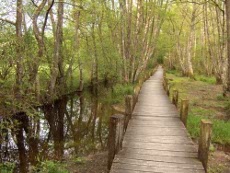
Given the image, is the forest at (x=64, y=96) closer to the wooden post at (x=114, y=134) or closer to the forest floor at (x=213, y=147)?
the forest floor at (x=213, y=147)

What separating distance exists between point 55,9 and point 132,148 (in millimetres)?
15252

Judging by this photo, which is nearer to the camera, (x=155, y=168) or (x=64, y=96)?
(x=155, y=168)

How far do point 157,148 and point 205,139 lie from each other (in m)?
1.56

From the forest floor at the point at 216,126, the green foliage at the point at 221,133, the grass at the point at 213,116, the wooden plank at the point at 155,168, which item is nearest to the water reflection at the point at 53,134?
the wooden plank at the point at 155,168

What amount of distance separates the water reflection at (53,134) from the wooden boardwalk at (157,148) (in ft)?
6.51

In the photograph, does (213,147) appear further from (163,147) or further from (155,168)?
(155,168)

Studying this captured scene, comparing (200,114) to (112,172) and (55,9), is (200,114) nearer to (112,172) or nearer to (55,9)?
(112,172)

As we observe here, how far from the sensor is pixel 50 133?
1193 centimetres

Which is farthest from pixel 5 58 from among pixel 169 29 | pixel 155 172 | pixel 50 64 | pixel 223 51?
pixel 169 29

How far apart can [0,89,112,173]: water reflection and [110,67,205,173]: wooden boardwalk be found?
1.98 m

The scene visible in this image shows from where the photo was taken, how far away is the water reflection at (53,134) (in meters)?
9.09

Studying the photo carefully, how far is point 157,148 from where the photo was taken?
24.3 feet

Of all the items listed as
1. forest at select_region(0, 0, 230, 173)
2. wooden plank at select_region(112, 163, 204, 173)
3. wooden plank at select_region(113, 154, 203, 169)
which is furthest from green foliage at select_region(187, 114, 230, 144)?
wooden plank at select_region(112, 163, 204, 173)

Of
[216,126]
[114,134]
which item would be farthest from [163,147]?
[216,126]
